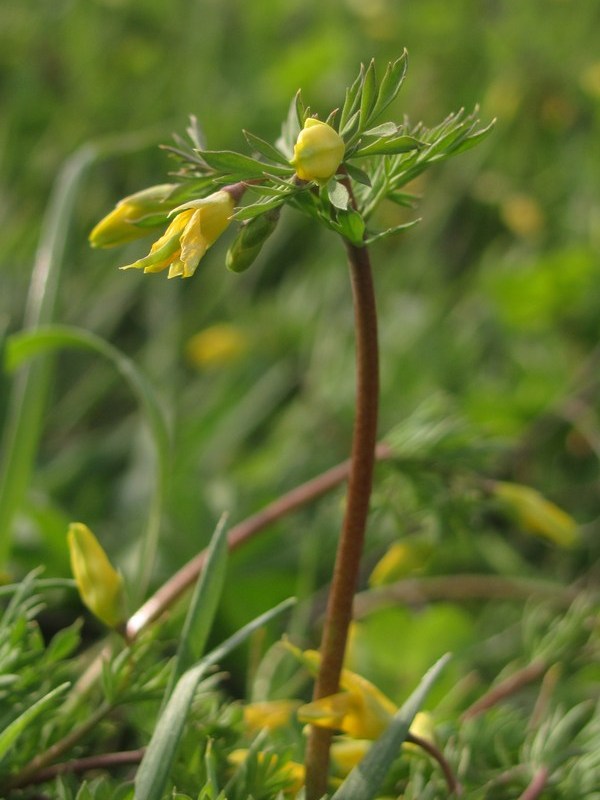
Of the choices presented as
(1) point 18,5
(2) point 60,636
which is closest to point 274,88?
(1) point 18,5

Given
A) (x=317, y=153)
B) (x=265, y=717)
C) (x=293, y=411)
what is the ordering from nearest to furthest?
1. (x=317, y=153)
2. (x=265, y=717)
3. (x=293, y=411)

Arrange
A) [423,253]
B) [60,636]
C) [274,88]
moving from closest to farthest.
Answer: [60,636] → [423,253] → [274,88]

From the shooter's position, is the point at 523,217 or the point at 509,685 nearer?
the point at 509,685

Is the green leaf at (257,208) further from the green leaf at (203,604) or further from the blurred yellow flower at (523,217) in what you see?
the blurred yellow flower at (523,217)

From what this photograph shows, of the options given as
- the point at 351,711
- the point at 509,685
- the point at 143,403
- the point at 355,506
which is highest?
the point at 143,403

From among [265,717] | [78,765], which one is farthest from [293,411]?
[78,765]

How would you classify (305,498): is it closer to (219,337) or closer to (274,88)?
(219,337)

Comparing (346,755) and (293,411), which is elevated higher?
(293,411)

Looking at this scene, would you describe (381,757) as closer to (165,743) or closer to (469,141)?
(165,743)
